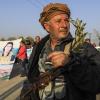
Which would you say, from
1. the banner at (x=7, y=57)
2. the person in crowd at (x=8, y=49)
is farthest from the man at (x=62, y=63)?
the person in crowd at (x=8, y=49)

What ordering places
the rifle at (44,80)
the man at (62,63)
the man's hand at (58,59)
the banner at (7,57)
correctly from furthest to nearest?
the banner at (7,57), the rifle at (44,80), the man at (62,63), the man's hand at (58,59)

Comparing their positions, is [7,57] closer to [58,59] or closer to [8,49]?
[8,49]

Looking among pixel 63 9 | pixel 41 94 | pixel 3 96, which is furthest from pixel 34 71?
pixel 3 96

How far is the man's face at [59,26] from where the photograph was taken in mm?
3395

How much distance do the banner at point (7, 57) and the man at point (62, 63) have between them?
12.1 m

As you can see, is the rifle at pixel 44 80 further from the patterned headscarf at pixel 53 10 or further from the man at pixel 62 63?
the patterned headscarf at pixel 53 10

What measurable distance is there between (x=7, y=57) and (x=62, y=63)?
13.5m

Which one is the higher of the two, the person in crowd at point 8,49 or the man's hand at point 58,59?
the person in crowd at point 8,49

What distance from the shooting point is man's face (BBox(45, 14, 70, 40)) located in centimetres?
339

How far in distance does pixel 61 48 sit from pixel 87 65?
60 cm

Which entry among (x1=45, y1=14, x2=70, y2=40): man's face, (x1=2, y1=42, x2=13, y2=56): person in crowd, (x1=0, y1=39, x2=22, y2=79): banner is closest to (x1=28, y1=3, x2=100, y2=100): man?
(x1=45, y1=14, x2=70, y2=40): man's face

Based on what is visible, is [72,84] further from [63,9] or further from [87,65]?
[63,9]

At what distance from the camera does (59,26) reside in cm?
353

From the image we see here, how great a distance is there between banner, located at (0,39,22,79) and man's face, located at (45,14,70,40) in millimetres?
12306
